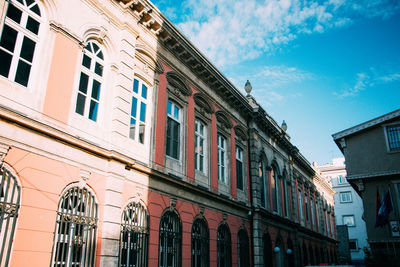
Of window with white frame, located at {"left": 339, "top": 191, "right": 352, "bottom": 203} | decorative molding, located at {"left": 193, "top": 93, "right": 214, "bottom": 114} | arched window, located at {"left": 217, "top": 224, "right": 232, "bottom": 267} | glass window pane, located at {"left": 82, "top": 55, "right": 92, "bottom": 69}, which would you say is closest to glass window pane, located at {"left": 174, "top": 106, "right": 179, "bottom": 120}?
decorative molding, located at {"left": 193, "top": 93, "right": 214, "bottom": 114}

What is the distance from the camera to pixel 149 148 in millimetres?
12820

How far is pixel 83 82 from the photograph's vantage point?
1071cm

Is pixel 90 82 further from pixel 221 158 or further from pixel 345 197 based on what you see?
pixel 345 197

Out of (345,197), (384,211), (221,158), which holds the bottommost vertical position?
(384,211)

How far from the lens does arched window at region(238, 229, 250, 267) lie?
17.9 meters

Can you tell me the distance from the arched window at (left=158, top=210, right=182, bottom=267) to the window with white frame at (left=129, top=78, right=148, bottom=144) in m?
2.94

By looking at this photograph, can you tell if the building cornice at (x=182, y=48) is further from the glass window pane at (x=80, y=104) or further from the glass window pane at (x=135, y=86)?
the glass window pane at (x=80, y=104)

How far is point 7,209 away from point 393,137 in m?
19.9

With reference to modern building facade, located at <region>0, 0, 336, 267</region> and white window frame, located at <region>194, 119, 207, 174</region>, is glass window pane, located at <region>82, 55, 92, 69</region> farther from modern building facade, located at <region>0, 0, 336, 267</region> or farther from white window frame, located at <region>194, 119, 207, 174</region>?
white window frame, located at <region>194, 119, 207, 174</region>

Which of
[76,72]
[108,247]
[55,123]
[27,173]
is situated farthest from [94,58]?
[108,247]

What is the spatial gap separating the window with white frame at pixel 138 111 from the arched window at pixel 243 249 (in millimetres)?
8475

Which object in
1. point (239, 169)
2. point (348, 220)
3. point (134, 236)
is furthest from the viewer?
point (348, 220)

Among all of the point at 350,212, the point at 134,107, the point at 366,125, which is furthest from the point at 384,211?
the point at 350,212

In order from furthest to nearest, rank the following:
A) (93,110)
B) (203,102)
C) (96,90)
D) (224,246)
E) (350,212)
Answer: (350,212) < (203,102) < (224,246) < (96,90) < (93,110)
